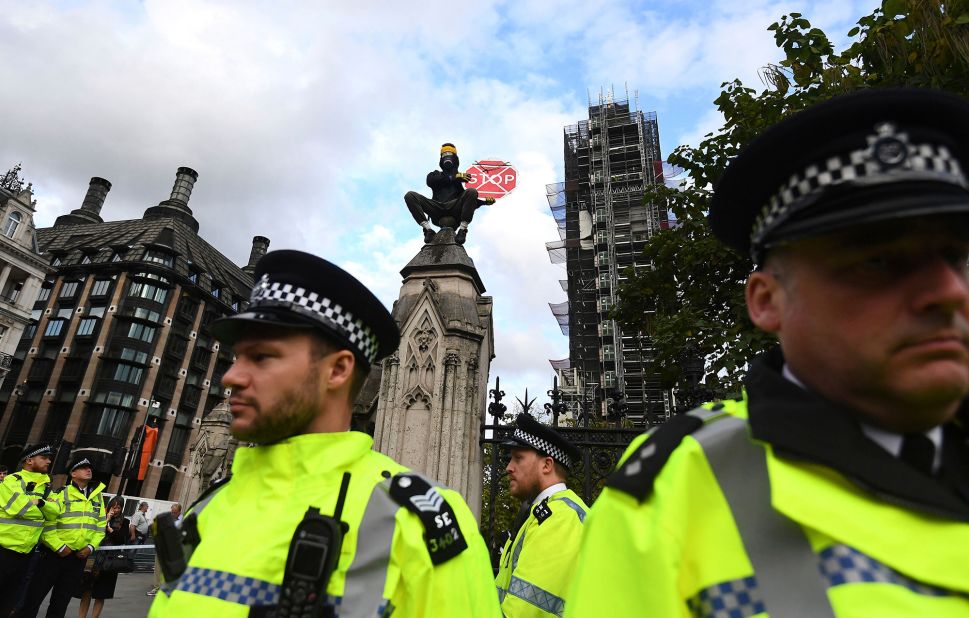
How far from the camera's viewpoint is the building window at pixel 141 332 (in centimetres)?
5169

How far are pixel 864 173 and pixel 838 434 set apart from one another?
20.5 inches

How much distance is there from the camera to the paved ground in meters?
9.59

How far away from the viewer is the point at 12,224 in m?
43.2

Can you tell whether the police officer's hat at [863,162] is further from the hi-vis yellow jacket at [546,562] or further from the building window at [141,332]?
the building window at [141,332]

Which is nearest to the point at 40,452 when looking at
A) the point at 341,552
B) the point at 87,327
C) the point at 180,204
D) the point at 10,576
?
the point at 10,576

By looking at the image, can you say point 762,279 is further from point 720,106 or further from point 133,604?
point 133,604

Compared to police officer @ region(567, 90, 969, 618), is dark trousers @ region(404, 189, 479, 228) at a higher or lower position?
higher

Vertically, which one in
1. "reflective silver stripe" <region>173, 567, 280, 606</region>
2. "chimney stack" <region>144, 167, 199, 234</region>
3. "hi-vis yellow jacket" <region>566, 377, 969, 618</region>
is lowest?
"reflective silver stripe" <region>173, 567, 280, 606</region>

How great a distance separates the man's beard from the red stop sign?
30.0 ft

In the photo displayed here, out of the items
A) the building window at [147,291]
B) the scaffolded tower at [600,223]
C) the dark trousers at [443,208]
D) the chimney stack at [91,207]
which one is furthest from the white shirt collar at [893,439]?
the chimney stack at [91,207]

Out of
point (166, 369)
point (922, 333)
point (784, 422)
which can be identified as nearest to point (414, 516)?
point (784, 422)

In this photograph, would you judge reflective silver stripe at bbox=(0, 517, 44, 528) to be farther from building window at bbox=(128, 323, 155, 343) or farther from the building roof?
the building roof

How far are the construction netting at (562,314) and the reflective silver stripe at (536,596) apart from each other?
45.7 m

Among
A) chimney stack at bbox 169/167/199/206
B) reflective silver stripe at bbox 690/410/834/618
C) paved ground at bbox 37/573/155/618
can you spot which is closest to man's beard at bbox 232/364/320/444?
reflective silver stripe at bbox 690/410/834/618
